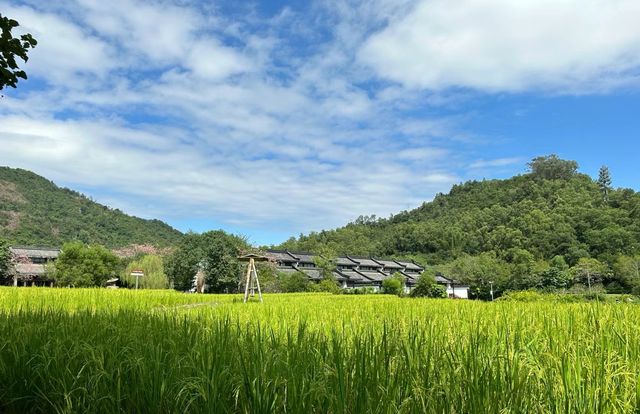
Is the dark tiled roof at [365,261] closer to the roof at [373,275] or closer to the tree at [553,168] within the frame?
the roof at [373,275]

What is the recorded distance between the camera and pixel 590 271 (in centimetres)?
4469

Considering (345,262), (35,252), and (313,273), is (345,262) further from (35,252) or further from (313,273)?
(35,252)

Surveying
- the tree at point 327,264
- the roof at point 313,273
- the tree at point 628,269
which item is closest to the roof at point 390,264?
the roof at point 313,273

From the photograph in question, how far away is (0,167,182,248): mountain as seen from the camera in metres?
67.1

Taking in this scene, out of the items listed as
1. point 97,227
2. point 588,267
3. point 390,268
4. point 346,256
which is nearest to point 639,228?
point 588,267

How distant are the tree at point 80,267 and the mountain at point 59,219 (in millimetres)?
29471

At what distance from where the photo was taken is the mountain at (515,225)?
185 feet

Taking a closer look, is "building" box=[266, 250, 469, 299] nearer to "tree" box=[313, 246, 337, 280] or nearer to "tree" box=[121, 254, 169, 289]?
"tree" box=[313, 246, 337, 280]

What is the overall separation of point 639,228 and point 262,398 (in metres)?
66.7

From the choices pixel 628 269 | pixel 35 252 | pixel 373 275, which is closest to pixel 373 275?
pixel 373 275

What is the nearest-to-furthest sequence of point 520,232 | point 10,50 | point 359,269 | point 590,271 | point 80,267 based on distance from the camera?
point 10,50, point 80,267, point 590,271, point 520,232, point 359,269

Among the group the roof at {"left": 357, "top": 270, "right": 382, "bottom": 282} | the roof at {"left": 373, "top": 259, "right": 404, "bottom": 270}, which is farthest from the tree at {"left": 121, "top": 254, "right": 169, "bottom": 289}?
the roof at {"left": 373, "top": 259, "right": 404, "bottom": 270}

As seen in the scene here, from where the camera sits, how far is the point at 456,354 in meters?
3.00

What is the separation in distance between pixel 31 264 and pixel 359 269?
4631 cm
